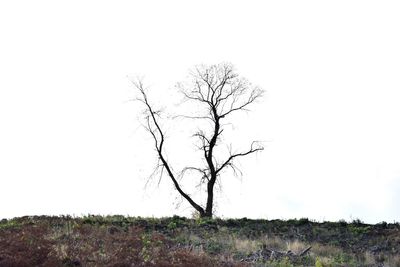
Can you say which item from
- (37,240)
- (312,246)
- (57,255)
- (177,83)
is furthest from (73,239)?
(177,83)

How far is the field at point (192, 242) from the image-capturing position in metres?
15.5

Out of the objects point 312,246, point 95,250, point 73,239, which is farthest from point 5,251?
point 312,246

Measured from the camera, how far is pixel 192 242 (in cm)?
2120

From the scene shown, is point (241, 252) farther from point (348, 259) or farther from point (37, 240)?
point (37, 240)

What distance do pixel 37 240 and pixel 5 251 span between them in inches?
70.6

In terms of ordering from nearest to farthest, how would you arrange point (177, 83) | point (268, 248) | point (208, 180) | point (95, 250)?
1. point (95, 250)
2. point (268, 248)
3. point (208, 180)
4. point (177, 83)

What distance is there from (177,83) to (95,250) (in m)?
21.2

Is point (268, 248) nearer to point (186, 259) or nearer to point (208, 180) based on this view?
point (186, 259)

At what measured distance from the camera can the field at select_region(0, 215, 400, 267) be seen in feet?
51.0

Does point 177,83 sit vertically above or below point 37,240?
above

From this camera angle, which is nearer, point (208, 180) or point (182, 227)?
point (182, 227)

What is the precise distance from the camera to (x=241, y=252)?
1983 centimetres

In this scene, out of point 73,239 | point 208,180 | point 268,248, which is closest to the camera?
point 73,239

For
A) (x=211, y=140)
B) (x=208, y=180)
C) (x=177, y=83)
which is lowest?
(x=208, y=180)
